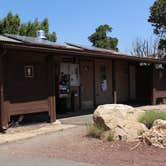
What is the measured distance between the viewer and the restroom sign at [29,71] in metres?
15.2

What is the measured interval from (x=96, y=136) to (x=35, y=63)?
4.54 m

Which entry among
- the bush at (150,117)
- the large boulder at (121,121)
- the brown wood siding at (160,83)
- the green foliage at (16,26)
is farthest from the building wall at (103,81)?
the green foliage at (16,26)

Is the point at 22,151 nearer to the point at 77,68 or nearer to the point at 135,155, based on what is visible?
the point at 135,155

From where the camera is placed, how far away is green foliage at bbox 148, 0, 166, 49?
42.2m

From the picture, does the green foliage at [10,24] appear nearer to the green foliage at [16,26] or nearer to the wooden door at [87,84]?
the green foliage at [16,26]

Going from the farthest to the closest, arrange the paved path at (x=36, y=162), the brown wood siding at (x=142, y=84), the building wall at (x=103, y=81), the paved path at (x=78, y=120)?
the brown wood siding at (x=142, y=84)
the building wall at (x=103, y=81)
the paved path at (x=78, y=120)
the paved path at (x=36, y=162)

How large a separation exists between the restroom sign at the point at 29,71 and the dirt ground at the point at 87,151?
10.2 feet

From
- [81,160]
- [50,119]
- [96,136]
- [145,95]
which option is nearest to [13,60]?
[50,119]

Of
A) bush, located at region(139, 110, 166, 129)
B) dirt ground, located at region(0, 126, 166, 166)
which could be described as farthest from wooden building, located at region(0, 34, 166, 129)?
bush, located at region(139, 110, 166, 129)

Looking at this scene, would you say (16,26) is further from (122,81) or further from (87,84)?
(87,84)

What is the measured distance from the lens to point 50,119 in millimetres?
16250

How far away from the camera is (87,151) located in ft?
34.3

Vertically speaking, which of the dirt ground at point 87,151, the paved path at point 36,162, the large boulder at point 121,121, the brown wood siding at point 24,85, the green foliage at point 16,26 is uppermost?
the green foliage at point 16,26

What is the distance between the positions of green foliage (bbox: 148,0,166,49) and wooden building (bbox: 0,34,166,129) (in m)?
16.5
